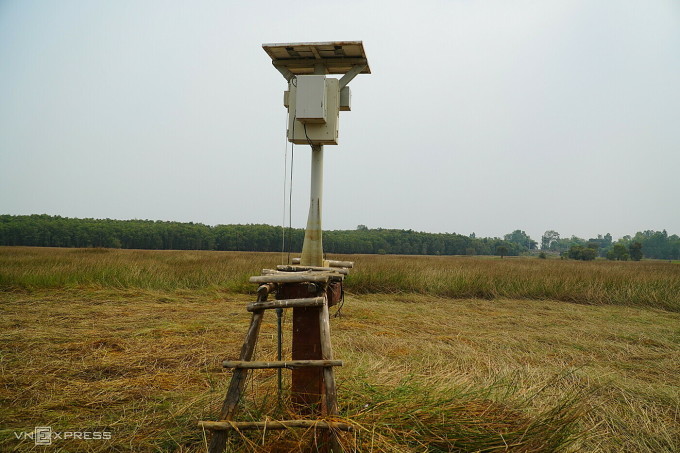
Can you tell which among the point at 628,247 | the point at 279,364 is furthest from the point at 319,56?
the point at 628,247

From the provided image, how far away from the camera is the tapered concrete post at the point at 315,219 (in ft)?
8.89

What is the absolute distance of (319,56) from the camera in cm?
274

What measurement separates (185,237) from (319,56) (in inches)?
1738

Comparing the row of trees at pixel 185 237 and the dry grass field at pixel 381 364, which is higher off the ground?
the row of trees at pixel 185 237

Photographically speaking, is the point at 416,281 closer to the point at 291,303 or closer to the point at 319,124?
the point at 319,124

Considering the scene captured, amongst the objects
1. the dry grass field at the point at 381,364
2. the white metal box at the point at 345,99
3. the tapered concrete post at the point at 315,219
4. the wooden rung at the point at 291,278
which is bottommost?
the dry grass field at the point at 381,364

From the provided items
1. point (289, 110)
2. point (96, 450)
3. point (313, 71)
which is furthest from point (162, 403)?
point (313, 71)

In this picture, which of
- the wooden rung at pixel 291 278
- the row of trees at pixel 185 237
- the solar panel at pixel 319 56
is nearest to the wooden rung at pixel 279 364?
the wooden rung at pixel 291 278

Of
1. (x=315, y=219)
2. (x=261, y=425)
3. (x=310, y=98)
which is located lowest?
(x=261, y=425)

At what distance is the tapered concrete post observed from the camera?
8.89ft

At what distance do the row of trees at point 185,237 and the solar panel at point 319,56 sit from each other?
32.9 meters

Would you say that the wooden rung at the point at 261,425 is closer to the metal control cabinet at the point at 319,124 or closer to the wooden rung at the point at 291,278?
the wooden rung at the point at 291,278

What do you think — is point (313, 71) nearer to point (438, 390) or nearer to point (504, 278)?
point (438, 390)

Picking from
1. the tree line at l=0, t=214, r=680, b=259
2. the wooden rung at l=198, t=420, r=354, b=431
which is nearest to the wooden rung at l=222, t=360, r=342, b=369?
the wooden rung at l=198, t=420, r=354, b=431
